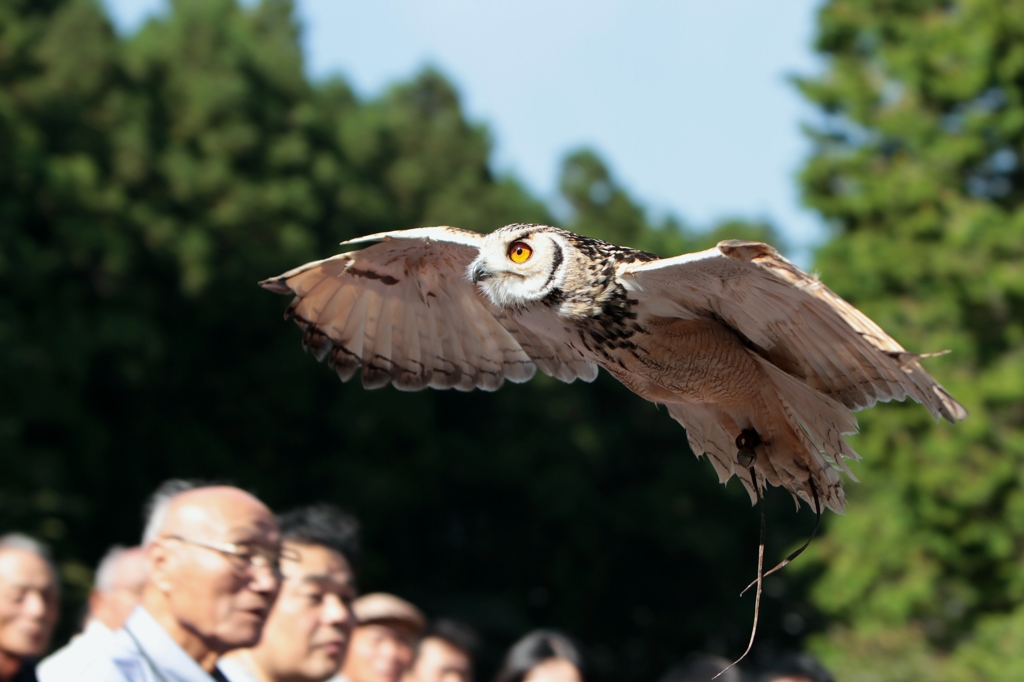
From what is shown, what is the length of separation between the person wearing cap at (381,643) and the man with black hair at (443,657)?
0.07 m

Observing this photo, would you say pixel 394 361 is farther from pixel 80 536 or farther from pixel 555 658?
pixel 80 536

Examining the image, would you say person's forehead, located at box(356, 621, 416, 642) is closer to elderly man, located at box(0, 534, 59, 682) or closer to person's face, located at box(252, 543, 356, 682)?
person's face, located at box(252, 543, 356, 682)

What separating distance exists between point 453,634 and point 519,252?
1607 mm

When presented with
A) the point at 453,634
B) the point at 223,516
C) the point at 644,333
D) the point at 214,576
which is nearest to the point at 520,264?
the point at 644,333

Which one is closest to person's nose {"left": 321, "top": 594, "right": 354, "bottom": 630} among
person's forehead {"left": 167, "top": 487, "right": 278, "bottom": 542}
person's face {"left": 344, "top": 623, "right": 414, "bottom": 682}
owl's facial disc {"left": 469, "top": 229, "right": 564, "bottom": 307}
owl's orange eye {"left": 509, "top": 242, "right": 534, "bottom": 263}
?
person's forehead {"left": 167, "top": 487, "right": 278, "bottom": 542}

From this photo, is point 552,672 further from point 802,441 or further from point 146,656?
point 146,656

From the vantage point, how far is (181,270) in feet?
63.9

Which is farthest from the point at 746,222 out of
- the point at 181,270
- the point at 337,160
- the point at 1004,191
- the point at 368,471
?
the point at 1004,191

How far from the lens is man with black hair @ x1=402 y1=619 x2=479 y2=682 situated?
4.39 meters

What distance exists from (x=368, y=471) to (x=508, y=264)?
18.0m

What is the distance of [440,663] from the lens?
4.40 m

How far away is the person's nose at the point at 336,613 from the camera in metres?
3.51

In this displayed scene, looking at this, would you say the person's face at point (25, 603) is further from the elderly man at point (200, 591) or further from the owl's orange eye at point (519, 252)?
the owl's orange eye at point (519, 252)

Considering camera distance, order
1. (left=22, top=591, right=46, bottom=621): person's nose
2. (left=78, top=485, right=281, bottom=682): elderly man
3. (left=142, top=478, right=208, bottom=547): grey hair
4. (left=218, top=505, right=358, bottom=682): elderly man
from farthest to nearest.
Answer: (left=22, top=591, right=46, bottom=621): person's nose → (left=218, top=505, right=358, bottom=682): elderly man → (left=142, top=478, right=208, bottom=547): grey hair → (left=78, top=485, right=281, bottom=682): elderly man
